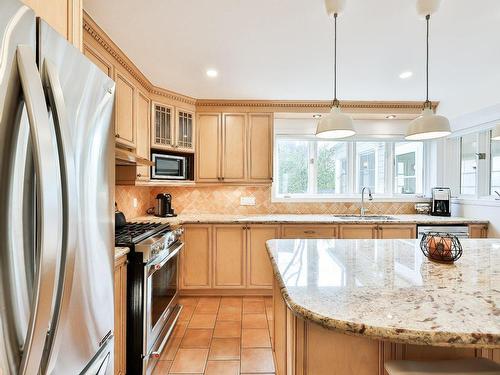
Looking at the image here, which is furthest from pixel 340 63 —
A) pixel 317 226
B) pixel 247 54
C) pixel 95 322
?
pixel 95 322

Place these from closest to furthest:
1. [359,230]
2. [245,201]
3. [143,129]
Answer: [143,129]
[359,230]
[245,201]

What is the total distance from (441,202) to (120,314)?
13.1ft

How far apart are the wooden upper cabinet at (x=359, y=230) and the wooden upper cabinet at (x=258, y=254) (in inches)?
30.9

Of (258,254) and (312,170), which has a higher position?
(312,170)

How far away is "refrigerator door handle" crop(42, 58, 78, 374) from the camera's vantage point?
655 mm

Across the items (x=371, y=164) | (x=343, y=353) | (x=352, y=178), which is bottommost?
(x=343, y=353)

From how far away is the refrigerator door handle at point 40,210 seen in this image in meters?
0.56

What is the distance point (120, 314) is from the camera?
5.28 ft

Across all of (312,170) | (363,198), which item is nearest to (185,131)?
(312,170)

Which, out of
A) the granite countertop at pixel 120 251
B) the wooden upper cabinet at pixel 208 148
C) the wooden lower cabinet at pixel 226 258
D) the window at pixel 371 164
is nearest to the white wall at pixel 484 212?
the window at pixel 371 164

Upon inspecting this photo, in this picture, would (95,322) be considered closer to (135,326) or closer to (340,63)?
(135,326)

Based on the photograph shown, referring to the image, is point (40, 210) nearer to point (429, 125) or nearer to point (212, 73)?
point (429, 125)

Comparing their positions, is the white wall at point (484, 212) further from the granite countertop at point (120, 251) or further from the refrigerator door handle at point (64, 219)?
the refrigerator door handle at point (64, 219)

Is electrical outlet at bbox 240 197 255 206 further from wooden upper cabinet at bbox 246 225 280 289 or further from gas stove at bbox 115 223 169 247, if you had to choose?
gas stove at bbox 115 223 169 247
